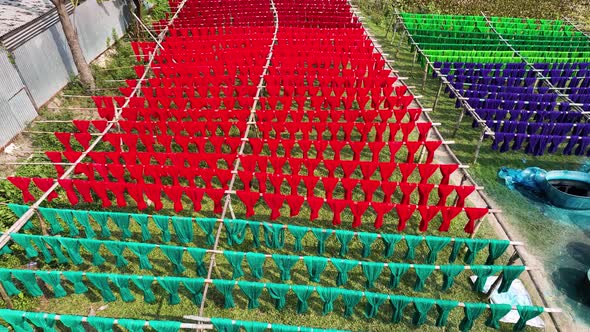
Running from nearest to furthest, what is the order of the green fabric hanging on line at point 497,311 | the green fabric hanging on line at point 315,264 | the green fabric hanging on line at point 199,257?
the green fabric hanging on line at point 497,311 < the green fabric hanging on line at point 315,264 < the green fabric hanging on line at point 199,257

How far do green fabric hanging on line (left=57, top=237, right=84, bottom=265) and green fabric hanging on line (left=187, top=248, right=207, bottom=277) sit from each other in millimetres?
3111

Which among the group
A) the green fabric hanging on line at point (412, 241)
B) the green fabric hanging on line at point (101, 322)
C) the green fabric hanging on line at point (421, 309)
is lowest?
the green fabric hanging on line at point (421, 309)

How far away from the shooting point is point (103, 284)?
30.7 ft

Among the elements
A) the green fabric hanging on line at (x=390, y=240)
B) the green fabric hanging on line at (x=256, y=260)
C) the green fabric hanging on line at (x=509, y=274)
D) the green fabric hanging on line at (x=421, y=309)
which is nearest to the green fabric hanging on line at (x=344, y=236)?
the green fabric hanging on line at (x=390, y=240)

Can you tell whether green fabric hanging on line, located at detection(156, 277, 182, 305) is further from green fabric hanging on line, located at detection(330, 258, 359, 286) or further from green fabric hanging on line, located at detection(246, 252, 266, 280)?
green fabric hanging on line, located at detection(330, 258, 359, 286)

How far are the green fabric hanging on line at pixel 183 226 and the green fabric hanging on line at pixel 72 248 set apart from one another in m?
2.52

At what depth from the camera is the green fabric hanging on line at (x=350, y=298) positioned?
9.01m

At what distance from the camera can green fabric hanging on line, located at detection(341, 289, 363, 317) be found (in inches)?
355

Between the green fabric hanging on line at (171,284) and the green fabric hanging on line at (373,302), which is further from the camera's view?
the green fabric hanging on line at (171,284)

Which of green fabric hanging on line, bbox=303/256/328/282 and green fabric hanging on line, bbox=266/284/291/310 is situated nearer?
green fabric hanging on line, bbox=266/284/291/310

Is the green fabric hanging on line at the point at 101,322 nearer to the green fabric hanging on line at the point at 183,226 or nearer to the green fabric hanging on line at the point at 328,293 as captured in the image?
the green fabric hanging on line at the point at 183,226

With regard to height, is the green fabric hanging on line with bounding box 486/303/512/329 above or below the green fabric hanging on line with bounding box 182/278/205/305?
below

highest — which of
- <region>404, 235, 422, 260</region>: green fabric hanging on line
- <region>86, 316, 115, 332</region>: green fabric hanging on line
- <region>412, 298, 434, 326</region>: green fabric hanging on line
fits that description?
<region>86, 316, 115, 332</region>: green fabric hanging on line

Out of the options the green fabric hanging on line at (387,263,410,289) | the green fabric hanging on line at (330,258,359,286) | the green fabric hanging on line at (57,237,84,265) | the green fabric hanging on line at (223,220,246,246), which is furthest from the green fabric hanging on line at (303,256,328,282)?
the green fabric hanging on line at (57,237,84,265)
